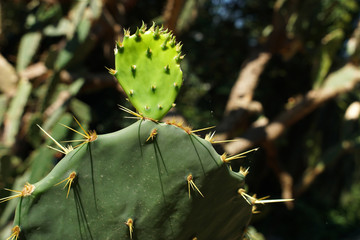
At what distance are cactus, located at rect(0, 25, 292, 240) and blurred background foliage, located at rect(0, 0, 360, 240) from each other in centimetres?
69

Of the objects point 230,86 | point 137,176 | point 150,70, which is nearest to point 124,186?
point 137,176

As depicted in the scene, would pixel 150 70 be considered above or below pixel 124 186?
above

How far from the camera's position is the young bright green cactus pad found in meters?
1.24

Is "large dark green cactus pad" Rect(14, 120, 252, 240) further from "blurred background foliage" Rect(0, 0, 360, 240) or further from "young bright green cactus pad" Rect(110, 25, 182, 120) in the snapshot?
"blurred background foliage" Rect(0, 0, 360, 240)

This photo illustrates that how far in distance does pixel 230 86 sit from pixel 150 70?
150 inches

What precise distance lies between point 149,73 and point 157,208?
0.39m

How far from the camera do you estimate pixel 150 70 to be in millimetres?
1256

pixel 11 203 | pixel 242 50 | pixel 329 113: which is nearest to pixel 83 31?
pixel 11 203

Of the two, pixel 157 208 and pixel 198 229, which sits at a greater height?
pixel 157 208

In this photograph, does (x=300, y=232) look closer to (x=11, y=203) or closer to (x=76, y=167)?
(x=11, y=203)

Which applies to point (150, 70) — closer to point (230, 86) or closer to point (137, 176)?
point (137, 176)

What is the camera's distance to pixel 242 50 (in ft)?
17.7

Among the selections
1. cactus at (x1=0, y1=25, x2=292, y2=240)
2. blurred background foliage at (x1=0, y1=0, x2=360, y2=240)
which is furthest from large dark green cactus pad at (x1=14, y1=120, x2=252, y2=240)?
blurred background foliage at (x1=0, y1=0, x2=360, y2=240)

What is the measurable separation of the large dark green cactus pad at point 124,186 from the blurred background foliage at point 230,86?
2.29ft
